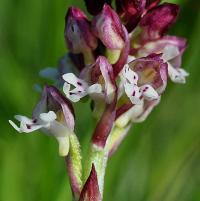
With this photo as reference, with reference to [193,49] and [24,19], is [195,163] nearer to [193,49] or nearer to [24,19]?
[193,49]

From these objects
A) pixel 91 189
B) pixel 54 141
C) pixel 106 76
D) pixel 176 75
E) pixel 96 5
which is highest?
pixel 96 5

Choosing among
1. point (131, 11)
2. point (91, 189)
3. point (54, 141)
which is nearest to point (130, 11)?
point (131, 11)

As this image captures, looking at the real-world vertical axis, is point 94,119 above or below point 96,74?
below

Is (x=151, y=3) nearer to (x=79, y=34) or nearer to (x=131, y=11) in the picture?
(x=131, y=11)

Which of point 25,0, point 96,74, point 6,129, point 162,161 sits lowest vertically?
point 162,161

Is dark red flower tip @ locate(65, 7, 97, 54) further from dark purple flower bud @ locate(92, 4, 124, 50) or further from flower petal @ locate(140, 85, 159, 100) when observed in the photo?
flower petal @ locate(140, 85, 159, 100)

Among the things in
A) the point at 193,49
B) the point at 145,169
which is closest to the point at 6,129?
the point at 145,169
